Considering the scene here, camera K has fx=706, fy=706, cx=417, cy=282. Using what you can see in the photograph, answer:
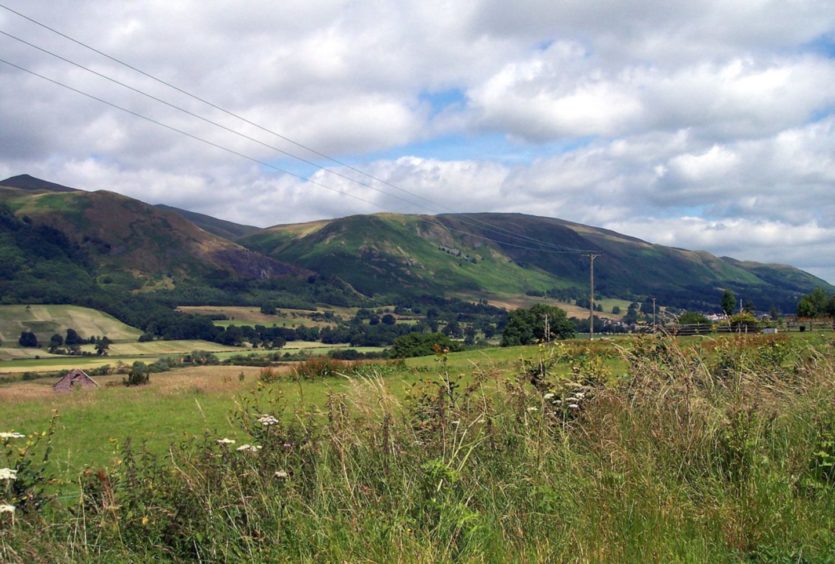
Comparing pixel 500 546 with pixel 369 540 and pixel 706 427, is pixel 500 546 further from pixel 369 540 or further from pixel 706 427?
pixel 706 427

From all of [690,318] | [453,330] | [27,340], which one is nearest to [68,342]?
[27,340]

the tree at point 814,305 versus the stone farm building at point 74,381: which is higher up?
the tree at point 814,305

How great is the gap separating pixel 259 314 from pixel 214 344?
172 feet

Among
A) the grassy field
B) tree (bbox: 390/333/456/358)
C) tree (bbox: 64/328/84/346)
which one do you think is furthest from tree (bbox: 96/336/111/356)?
tree (bbox: 390/333/456/358)

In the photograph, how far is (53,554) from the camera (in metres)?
5.21

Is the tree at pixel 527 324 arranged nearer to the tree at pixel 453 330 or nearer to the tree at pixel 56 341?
the tree at pixel 453 330

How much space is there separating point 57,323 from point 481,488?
158 m

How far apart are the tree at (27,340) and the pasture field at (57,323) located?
1452mm

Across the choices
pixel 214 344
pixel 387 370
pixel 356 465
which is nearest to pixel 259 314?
pixel 214 344

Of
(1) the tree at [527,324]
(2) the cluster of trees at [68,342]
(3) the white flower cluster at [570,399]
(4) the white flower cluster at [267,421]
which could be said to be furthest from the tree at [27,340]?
(3) the white flower cluster at [570,399]

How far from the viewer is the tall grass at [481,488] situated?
5.31m

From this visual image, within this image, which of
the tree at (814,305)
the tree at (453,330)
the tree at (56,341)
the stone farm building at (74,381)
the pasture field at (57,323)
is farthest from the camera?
the tree at (453,330)

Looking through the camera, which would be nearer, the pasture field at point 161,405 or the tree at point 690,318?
the pasture field at point 161,405

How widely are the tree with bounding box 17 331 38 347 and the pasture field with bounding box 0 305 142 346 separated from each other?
1.45m
